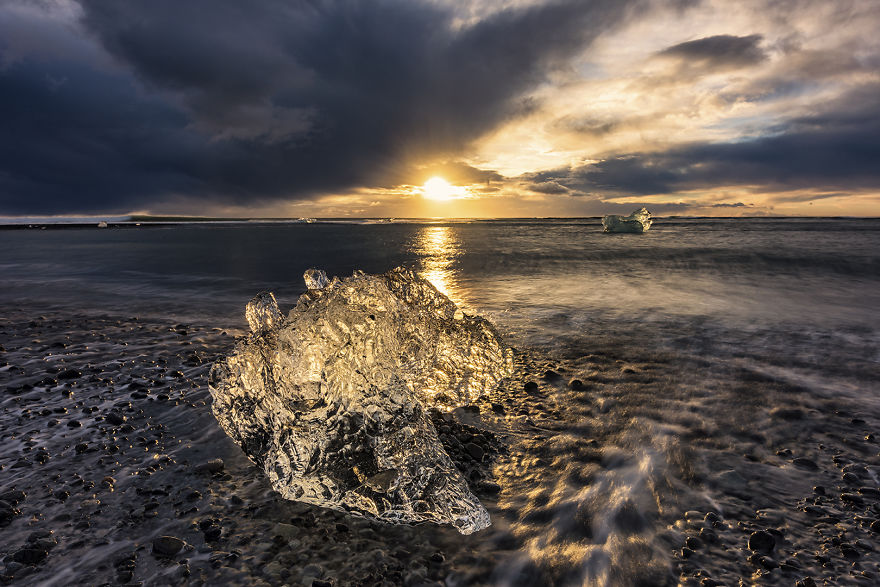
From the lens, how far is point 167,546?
2635mm

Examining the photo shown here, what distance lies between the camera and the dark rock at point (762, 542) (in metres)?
2.65

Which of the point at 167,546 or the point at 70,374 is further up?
the point at 70,374

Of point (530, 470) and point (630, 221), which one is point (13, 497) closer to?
point (530, 470)

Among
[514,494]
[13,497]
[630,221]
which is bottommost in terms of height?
[514,494]

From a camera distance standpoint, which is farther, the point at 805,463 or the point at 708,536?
the point at 805,463

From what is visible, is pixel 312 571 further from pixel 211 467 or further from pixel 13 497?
pixel 13 497

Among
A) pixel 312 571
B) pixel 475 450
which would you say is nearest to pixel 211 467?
pixel 312 571

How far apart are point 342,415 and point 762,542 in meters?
3.04

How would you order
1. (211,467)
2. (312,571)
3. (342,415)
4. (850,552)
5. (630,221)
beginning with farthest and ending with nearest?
1. (630,221)
2. (211,467)
3. (342,415)
4. (850,552)
5. (312,571)

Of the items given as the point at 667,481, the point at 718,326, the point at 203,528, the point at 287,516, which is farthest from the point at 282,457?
the point at 718,326

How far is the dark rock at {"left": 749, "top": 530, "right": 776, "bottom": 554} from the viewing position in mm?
2646

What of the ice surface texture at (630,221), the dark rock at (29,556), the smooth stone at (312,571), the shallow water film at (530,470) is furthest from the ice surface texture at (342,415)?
the ice surface texture at (630,221)

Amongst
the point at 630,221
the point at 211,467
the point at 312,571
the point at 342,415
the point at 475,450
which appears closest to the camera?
the point at 312,571

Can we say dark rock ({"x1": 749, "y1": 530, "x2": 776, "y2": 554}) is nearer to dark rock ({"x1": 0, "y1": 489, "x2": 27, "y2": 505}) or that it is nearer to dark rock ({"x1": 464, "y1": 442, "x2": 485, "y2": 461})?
dark rock ({"x1": 464, "y1": 442, "x2": 485, "y2": 461})
